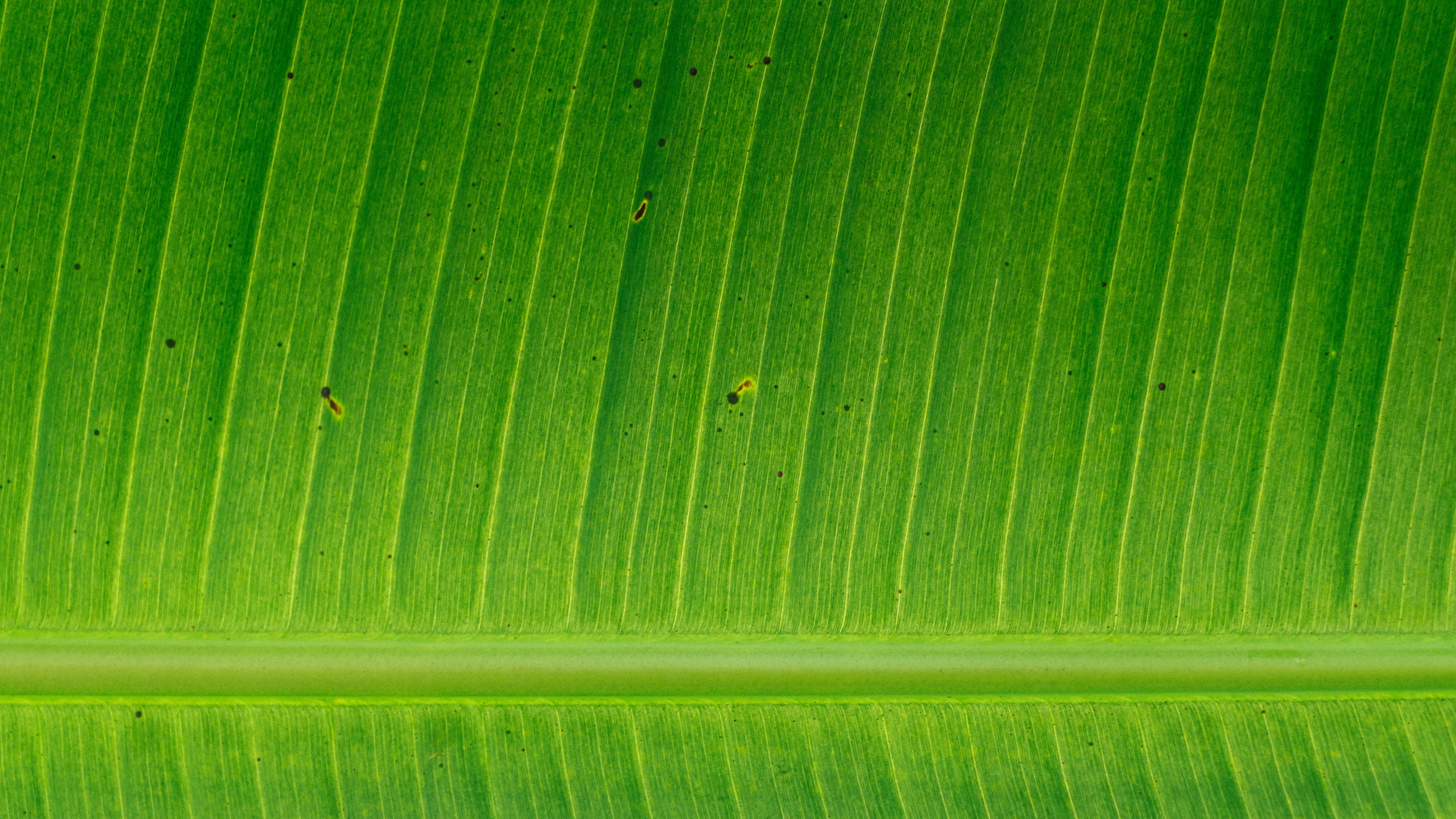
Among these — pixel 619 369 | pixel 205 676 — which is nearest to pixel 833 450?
pixel 619 369

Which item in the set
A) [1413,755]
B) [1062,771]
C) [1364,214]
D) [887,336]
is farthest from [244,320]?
[1413,755]

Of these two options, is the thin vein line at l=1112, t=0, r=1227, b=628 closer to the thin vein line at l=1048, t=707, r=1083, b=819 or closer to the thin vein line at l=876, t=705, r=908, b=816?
the thin vein line at l=1048, t=707, r=1083, b=819

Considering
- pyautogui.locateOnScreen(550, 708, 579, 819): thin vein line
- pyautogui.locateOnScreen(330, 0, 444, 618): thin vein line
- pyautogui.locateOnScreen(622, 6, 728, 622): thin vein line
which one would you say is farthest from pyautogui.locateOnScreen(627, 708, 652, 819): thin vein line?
pyautogui.locateOnScreen(330, 0, 444, 618): thin vein line

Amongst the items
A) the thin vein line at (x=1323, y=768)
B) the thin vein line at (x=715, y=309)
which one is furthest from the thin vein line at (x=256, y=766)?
the thin vein line at (x=1323, y=768)

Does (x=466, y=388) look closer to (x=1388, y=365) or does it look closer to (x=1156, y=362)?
(x=1156, y=362)

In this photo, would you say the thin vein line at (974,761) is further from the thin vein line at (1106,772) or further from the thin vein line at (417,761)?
the thin vein line at (417,761)

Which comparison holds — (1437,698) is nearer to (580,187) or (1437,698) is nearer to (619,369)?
(619,369)
